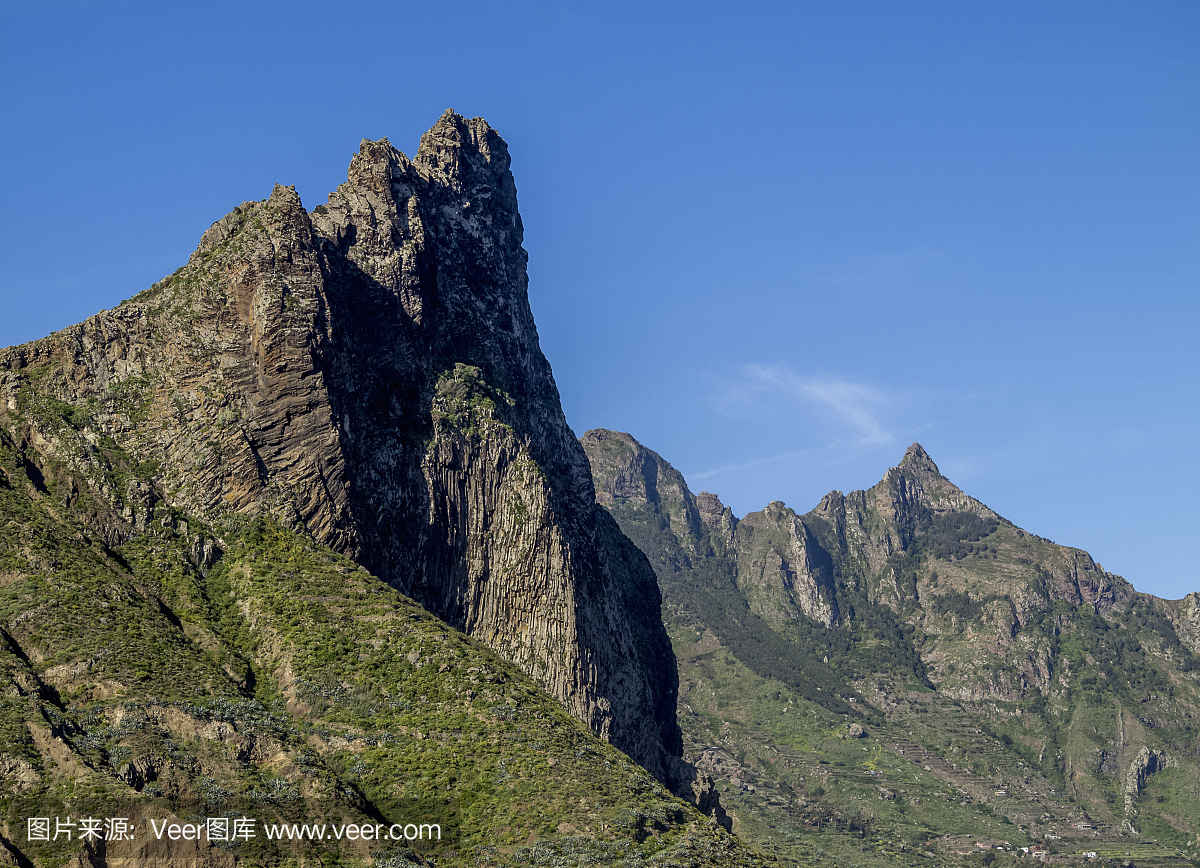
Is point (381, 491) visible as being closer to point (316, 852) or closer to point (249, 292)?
point (249, 292)

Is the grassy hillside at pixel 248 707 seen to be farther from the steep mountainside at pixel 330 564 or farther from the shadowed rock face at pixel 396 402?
the shadowed rock face at pixel 396 402

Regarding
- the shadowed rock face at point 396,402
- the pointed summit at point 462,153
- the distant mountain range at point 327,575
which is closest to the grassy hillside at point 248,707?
the distant mountain range at point 327,575

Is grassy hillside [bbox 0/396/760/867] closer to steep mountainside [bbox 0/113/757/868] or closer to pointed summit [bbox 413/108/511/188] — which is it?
steep mountainside [bbox 0/113/757/868]

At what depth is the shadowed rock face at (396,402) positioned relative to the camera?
117375 millimetres

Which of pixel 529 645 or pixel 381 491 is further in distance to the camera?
pixel 529 645

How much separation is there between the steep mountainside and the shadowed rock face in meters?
0.32

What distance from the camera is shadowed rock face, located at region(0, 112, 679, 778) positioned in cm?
11738

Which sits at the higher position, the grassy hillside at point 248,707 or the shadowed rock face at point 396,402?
the shadowed rock face at point 396,402

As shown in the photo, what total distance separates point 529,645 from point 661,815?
144ft

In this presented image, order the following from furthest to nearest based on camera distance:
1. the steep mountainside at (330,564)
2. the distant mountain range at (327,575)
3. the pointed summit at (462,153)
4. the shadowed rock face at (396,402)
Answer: the pointed summit at (462,153)
the shadowed rock face at (396,402)
the steep mountainside at (330,564)
the distant mountain range at (327,575)

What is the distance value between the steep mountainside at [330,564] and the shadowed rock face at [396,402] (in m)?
0.32

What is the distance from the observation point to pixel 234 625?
10444 cm

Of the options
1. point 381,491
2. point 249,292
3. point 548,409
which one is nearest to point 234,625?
point 381,491

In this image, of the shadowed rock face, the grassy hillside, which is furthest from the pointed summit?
the grassy hillside
